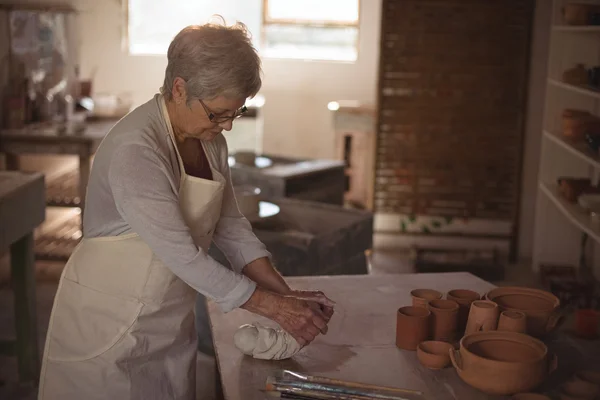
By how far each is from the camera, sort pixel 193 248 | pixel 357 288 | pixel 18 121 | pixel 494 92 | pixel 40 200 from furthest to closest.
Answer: pixel 494 92 < pixel 18 121 < pixel 40 200 < pixel 357 288 < pixel 193 248

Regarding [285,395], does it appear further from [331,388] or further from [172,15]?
[172,15]

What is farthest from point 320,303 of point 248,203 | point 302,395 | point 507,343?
point 248,203

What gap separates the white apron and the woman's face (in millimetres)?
35

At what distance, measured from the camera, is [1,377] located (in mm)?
3738

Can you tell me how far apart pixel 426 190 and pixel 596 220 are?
1771 mm

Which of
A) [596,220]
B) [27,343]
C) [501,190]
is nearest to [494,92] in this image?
[501,190]

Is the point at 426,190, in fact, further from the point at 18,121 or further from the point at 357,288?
the point at 357,288

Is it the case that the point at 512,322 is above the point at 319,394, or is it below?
above

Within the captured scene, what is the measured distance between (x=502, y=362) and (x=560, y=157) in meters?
3.81

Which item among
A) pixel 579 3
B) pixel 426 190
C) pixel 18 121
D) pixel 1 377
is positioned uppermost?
pixel 579 3

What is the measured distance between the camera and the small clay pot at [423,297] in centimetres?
214

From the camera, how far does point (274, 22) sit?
6973 millimetres

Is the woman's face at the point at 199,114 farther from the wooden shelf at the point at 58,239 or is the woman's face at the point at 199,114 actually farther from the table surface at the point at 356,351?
the wooden shelf at the point at 58,239

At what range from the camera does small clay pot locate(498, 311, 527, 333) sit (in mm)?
1966
